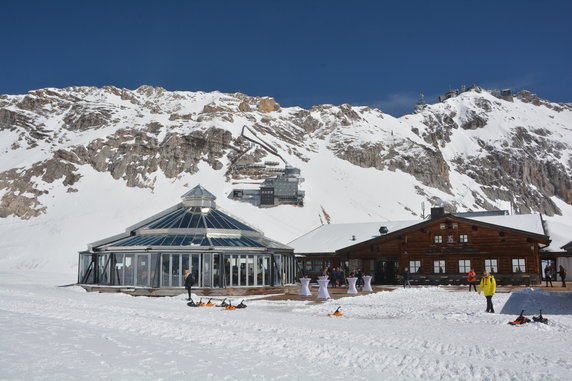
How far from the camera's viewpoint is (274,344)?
10.7m

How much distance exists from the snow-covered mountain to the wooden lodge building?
687 cm

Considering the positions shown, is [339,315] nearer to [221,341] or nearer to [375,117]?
[221,341]

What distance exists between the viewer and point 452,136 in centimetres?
14312

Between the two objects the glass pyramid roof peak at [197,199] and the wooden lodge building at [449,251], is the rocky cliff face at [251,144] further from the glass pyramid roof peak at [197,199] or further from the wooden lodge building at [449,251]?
the wooden lodge building at [449,251]

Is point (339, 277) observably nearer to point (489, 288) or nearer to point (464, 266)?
point (464, 266)

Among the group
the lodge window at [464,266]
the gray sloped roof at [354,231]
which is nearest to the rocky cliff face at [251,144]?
the gray sloped roof at [354,231]

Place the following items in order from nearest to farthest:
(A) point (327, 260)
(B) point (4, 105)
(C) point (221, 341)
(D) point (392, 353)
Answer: (D) point (392, 353)
(C) point (221, 341)
(A) point (327, 260)
(B) point (4, 105)

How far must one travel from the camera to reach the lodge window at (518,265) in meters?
32.1

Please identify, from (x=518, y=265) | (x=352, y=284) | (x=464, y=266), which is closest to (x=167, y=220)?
(x=352, y=284)

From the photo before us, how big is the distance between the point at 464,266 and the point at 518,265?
10.1 feet

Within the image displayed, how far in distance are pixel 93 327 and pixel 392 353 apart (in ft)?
22.0

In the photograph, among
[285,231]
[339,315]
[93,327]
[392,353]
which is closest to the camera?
[392,353]

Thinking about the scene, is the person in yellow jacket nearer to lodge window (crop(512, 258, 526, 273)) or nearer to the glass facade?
the glass facade

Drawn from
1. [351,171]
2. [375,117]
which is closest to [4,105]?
[351,171]
